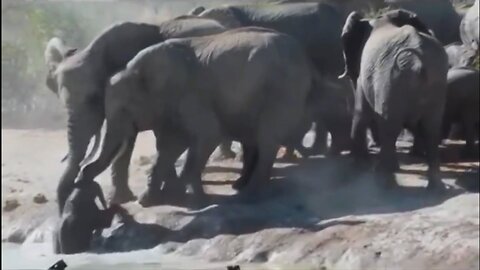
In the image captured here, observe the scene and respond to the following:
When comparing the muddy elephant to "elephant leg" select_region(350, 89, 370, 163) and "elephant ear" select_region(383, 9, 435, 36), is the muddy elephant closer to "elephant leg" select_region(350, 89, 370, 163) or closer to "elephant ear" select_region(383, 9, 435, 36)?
"elephant leg" select_region(350, 89, 370, 163)

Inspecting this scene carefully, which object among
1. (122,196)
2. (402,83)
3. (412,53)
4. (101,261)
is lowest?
(122,196)

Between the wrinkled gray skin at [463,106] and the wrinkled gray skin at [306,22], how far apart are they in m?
1.45

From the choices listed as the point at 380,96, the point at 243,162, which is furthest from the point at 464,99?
the point at 243,162

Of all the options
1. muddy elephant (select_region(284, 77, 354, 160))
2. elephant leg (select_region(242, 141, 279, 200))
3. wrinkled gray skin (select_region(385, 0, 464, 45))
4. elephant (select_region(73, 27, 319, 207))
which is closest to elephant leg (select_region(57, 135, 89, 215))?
elephant (select_region(73, 27, 319, 207))

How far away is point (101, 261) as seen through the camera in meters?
8.70

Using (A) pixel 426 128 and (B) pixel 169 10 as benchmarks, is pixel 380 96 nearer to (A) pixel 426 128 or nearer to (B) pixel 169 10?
(A) pixel 426 128

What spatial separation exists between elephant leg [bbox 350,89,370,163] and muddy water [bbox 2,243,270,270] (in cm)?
175

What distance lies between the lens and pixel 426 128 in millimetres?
8867

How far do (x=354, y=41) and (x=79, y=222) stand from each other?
2.22 metres

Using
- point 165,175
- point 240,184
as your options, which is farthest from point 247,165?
point 165,175

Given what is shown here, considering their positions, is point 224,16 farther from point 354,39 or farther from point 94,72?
point 94,72

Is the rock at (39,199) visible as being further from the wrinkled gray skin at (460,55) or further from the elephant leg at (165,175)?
the wrinkled gray skin at (460,55)

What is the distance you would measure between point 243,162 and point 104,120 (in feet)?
3.07

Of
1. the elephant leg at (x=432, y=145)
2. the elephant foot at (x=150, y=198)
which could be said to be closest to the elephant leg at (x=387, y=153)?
the elephant leg at (x=432, y=145)
